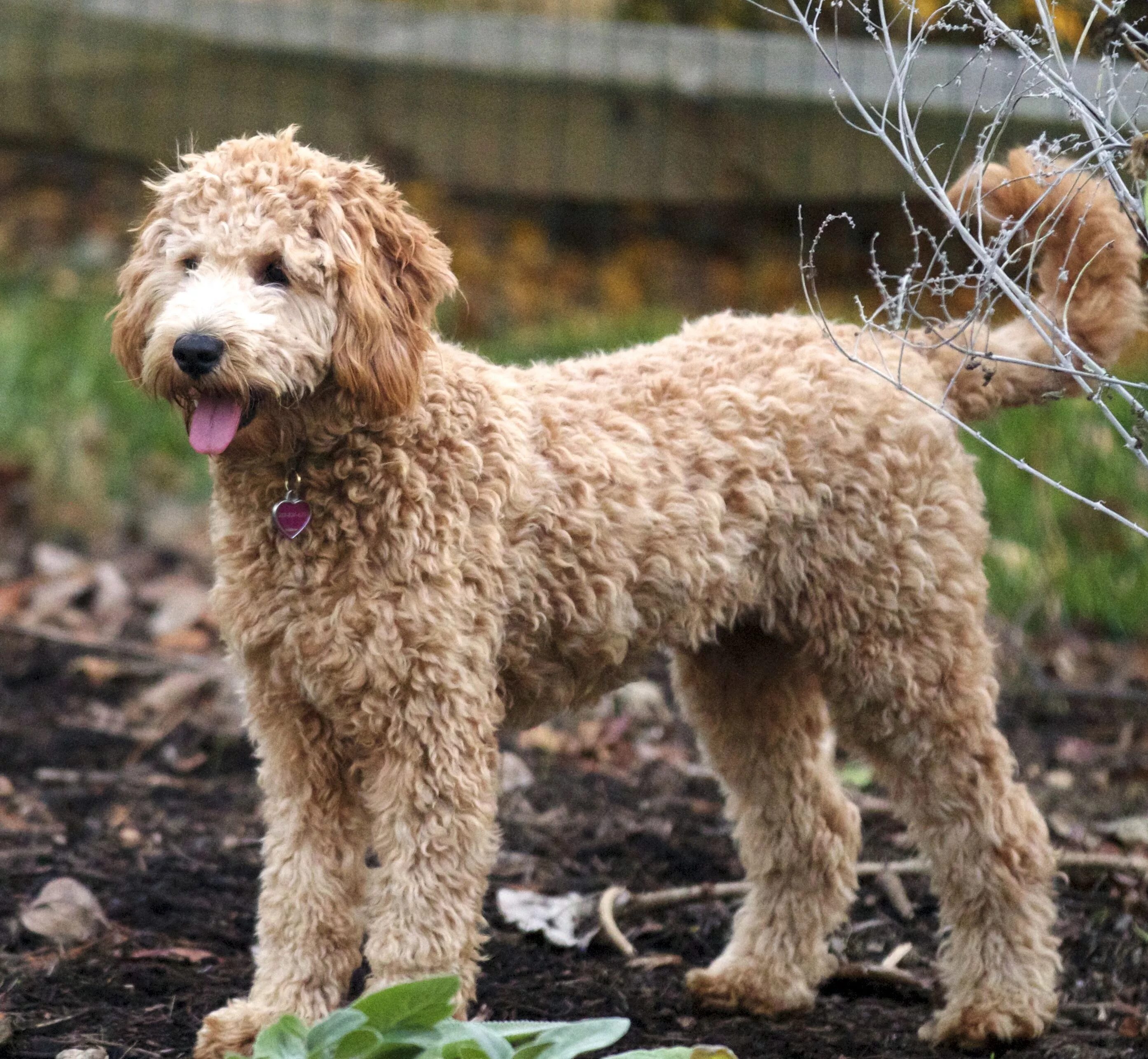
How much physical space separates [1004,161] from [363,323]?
434 cm

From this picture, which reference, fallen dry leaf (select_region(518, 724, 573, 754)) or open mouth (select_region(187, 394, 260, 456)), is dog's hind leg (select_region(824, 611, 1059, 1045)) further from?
fallen dry leaf (select_region(518, 724, 573, 754))

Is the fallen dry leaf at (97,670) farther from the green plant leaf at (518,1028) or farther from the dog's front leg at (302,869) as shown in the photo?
the green plant leaf at (518,1028)

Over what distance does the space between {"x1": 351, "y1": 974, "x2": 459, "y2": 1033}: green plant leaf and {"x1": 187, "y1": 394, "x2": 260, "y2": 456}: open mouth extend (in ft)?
3.62

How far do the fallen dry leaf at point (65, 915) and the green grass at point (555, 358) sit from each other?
2.73m

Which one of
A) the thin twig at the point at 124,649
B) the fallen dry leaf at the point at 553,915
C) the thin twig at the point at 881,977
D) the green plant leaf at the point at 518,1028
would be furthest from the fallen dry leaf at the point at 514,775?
the green plant leaf at the point at 518,1028

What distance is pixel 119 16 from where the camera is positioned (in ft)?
29.9

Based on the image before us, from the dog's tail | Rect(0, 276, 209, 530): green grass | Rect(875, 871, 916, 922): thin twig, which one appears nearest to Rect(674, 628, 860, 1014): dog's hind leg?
Rect(875, 871, 916, 922): thin twig

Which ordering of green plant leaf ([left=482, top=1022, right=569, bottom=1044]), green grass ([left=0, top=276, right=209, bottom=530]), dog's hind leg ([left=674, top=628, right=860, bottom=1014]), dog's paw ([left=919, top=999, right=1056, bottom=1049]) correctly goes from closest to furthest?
green plant leaf ([left=482, top=1022, right=569, bottom=1044]), dog's paw ([left=919, top=999, right=1056, bottom=1049]), dog's hind leg ([left=674, top=628, right=860, bottom=1014]), green grass ([left=0, top=276, right=209, bottom=530])

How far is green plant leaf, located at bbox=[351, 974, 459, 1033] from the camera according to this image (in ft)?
9.43

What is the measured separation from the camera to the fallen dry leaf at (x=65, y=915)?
4.01 meters

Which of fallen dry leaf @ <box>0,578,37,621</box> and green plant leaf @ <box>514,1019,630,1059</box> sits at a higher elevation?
fallen dry leaf @ <box>0,578,37,621</box>

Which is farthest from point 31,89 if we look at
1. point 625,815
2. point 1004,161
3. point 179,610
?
point 625,815

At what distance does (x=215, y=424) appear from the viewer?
3.21m

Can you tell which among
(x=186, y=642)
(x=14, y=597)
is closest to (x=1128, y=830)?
(x=186, y=642)
